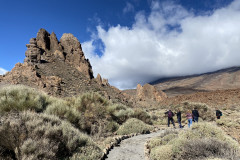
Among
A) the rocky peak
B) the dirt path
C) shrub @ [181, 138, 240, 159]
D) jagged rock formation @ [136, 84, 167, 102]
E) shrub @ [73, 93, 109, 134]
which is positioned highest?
the rocky peak

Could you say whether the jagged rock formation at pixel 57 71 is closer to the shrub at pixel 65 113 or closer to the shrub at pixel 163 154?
the shrub at pixel 65 113

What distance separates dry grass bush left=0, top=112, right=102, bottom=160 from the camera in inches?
159

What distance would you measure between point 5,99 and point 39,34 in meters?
47.0

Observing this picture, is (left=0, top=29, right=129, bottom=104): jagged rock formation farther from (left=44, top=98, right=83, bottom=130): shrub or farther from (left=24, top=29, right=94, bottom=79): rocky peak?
(left=44, top=98, right=83, bottom=130): shrub

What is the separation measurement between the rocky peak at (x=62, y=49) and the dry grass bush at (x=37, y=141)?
120ft

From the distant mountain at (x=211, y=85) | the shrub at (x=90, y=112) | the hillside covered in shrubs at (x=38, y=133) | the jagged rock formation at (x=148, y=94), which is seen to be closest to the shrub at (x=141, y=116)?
the shrub at (x=90, y=112)

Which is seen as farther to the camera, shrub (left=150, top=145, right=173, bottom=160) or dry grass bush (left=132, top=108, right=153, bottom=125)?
dry grass bush (left=132, top=108, right=153, bottom=125)

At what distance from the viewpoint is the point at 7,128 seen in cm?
428

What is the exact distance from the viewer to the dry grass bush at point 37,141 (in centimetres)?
403

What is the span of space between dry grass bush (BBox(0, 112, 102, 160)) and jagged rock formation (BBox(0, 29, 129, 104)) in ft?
45.8

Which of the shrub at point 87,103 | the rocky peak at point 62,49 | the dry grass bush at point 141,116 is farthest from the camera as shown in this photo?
the rocky peak at point 62,49

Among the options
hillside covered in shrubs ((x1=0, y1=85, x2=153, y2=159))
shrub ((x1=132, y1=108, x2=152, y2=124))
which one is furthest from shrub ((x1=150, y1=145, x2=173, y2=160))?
shrub ((x1=132, y1=108, x2=152, y2=124))

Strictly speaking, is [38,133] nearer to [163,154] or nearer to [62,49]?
[163,154]

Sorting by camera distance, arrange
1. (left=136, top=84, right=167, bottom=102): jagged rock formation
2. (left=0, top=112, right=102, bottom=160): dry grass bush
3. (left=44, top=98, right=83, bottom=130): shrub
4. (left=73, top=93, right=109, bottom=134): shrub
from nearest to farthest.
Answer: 1. (left=0, top=112, right=102, bottom=160): dry grass bush
2. (left=44, top=98, right=83, bottom=130): shrub
3. (left=73, top=93, right=109, bottom=134): shrub
4. (left=136, top=84, right=167, bottom=102): jagged rock formation
